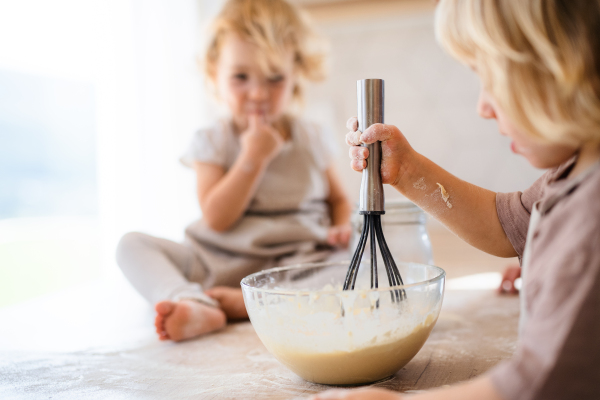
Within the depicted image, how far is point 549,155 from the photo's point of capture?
45 cm

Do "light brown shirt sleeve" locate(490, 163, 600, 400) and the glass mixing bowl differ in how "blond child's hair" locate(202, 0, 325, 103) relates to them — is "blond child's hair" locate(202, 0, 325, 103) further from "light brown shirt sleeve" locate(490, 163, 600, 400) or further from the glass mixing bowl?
"light brown shirt sleeve" locate(490, 163, 600, 400)

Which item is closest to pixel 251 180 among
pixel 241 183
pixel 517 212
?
pixel 241 183

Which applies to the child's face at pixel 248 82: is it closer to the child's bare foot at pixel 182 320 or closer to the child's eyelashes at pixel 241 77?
the child's eyelashes at pixel 241 77

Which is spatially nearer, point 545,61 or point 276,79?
point 545,61

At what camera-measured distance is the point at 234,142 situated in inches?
51.6

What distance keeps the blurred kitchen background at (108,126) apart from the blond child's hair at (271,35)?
159 mm

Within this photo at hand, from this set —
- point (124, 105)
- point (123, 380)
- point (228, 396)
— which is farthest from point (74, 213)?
point (228, 396)

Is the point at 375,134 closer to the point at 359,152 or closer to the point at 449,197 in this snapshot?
the point at 359,152

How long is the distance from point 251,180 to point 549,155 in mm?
787

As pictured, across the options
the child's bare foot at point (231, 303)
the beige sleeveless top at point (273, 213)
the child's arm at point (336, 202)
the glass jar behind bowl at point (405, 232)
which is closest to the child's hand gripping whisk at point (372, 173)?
the glass jar behind bowl at point (405, 232)

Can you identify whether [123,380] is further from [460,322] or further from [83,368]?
[460,322]

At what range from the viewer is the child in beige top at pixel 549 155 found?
1.17ft

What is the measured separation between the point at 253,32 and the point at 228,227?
479 mm

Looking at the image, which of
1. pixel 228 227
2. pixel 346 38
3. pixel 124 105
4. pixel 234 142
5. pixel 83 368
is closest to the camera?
pixel 83 368
